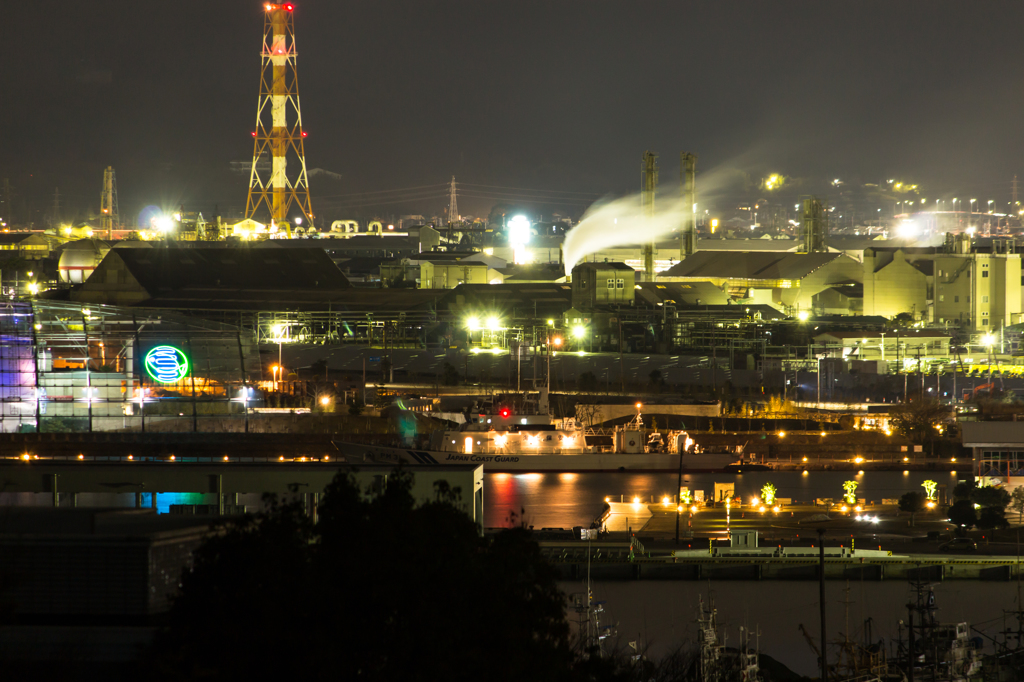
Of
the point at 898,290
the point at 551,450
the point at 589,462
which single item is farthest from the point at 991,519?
the point at 898,290

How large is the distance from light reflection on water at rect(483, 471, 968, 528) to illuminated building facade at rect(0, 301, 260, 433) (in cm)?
184

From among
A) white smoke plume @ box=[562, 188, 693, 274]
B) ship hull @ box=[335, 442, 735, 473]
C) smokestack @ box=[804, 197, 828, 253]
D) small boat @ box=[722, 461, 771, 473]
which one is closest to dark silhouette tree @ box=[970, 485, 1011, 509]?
small boat @ box=[722, 461, 771, 473]

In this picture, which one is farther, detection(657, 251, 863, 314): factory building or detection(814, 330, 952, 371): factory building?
detection(657, 251, 863, 314): factory building

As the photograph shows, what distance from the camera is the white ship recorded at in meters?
9.61

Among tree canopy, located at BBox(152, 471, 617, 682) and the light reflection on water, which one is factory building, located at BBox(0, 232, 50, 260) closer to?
the light reflection on water

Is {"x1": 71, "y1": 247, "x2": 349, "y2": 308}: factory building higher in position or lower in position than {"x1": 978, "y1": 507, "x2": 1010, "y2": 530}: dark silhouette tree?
higher

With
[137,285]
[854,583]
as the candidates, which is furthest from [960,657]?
[137,285]

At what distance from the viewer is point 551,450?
973 cm

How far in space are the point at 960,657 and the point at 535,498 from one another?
3945 millimetres

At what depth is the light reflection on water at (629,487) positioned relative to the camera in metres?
7.88

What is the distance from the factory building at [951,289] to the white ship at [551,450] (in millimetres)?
7228

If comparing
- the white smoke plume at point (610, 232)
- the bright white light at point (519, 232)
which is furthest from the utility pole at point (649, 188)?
the bright white light at point (519, 232)

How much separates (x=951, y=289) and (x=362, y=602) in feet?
48.6

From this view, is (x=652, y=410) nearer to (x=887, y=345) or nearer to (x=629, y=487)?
(x=629, y=487)
